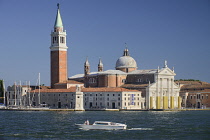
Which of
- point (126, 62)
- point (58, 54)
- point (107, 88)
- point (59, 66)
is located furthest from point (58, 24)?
point (107, 88)

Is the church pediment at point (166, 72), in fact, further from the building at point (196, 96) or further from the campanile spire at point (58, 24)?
the campanile spire at point (58, 24)

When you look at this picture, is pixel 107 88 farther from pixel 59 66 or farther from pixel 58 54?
pixel 58 54

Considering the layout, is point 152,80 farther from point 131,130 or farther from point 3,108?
point 131,130

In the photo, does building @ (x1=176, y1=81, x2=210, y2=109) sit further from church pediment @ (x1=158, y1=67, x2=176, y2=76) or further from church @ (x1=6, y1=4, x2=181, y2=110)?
church pediment @ (x1=158, y1=67, x2=176, y2=76)

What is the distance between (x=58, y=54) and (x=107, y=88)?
1220cm

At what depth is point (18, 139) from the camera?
3994 cm

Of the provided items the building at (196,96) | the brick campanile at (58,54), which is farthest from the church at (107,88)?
the building at (196,96)

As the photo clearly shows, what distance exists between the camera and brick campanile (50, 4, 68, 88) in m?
98.2

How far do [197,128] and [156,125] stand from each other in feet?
15.1

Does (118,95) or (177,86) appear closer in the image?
(118,95)

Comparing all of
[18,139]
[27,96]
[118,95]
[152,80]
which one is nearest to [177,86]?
[152,80]

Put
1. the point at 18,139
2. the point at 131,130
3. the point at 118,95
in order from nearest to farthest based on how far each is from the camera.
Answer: the point at 18,139 < the point at 131,130 < the point at 118,95

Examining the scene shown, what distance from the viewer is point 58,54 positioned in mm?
98000

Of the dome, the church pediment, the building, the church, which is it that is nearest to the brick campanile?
the church
